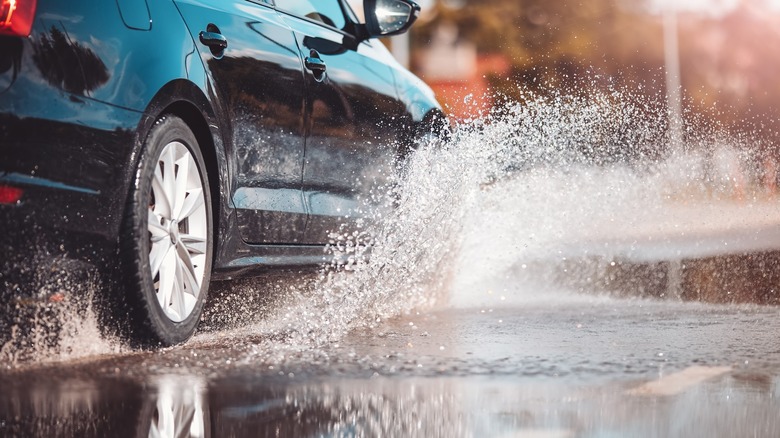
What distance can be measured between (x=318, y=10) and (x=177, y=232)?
2.17 metres

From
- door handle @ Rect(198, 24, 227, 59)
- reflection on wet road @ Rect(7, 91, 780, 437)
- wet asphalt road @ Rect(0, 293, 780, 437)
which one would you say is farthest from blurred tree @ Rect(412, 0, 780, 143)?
door handle @ Rect(198, 24, 227, 59)

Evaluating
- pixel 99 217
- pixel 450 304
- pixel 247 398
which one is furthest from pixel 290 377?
pixel 450 304

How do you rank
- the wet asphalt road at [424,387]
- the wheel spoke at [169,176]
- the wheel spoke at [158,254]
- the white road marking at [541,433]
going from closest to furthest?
the white road marking at [541,433]
the wet asphalt road at [424,387]
the wheel spoke at [158,254]
the wheel spoke at [169,176]

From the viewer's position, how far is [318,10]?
290 inches

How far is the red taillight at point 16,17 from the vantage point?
466cm

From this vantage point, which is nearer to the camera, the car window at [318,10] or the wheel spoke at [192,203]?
the wheel spoke at [192,203]

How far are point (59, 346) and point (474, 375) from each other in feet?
4.39

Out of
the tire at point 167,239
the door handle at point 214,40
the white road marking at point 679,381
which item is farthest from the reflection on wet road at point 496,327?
the door handle at point 214,40

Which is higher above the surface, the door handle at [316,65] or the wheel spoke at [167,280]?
the door handle at [316,65]

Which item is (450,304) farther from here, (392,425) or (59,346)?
(392,425)

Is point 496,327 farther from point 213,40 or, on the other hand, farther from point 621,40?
point 621,40

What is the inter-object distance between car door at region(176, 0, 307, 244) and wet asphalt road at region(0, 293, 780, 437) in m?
0.52

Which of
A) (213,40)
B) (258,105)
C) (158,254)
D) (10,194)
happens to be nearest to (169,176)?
(158,254)

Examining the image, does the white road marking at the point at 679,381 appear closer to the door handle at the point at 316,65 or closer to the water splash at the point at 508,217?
the water splash at the point at 508,217
